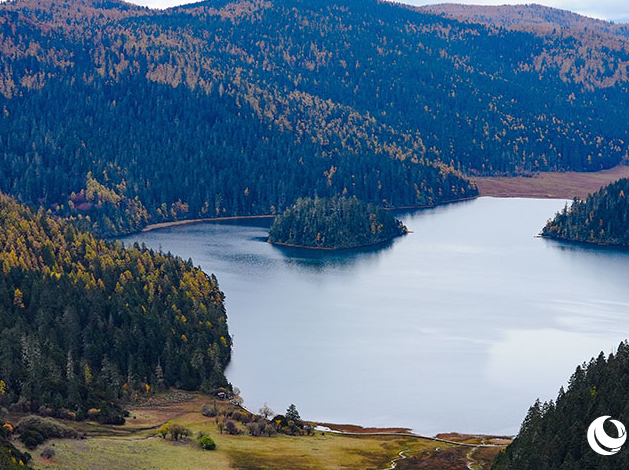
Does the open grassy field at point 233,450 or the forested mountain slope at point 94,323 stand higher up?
the forested mountain slope at point 94,323

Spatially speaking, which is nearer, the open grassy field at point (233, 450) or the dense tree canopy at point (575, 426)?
the dense tree canopy at point (575, 426)

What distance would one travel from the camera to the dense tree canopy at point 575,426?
259ft

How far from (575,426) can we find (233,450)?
109 ft

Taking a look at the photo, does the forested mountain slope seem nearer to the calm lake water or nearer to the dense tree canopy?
the calm lake water

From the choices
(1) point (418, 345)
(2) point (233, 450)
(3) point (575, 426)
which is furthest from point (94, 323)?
(3) point (575, 426)

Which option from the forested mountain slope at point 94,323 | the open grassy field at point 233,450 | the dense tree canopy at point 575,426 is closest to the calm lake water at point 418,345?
the forested mountain slope at point 94,323

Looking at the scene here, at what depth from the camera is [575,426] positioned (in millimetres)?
83562

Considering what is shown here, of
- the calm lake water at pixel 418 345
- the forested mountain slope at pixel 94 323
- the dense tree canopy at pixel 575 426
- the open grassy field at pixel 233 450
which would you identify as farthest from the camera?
the calm lake water at pixel 418 345

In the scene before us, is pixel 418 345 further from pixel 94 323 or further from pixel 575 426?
pixel 575 426

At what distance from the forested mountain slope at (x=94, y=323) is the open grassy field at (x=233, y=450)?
8445 millimetres

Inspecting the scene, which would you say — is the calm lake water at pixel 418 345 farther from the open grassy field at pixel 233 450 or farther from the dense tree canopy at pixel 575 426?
the dense tree canopy at pixel 575 426

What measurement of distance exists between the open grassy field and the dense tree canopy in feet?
34.6

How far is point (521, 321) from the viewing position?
532 feet

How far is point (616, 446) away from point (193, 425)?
47.4 metres
